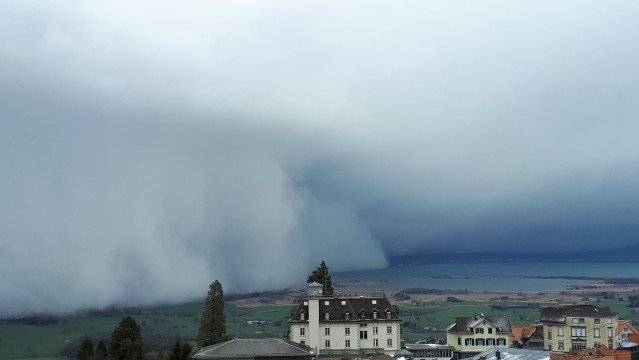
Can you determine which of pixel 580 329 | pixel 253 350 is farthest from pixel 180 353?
pixel 580 329

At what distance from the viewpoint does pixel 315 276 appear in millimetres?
128875

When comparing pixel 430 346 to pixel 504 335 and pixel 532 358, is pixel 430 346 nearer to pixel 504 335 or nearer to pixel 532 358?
pixel 504 335

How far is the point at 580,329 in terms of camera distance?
111m

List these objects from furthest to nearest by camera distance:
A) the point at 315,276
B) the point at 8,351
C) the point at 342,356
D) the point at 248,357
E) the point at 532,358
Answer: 1. the point at 8,351
2. the point at 315,276
3. the point at 342,356
4. the point at 248,357
5. the point at 532,358

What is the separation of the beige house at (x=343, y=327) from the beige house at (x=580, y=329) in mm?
24955

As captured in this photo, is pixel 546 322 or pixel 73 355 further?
pixel 73 355

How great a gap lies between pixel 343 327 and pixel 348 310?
2.82 metres

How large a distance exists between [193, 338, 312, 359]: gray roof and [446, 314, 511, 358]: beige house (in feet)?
95.0

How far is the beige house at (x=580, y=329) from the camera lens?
110m

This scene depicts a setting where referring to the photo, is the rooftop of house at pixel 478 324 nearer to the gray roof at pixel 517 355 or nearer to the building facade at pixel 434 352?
the building facade at pixel 434 352

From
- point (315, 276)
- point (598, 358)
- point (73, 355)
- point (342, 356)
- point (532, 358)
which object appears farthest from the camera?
point (73, 355)

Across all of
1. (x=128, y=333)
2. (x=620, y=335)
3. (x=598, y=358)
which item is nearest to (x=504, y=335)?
(x=620, y=335)

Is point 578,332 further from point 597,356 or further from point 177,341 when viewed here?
point 177,341

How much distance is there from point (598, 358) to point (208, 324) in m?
62.1
